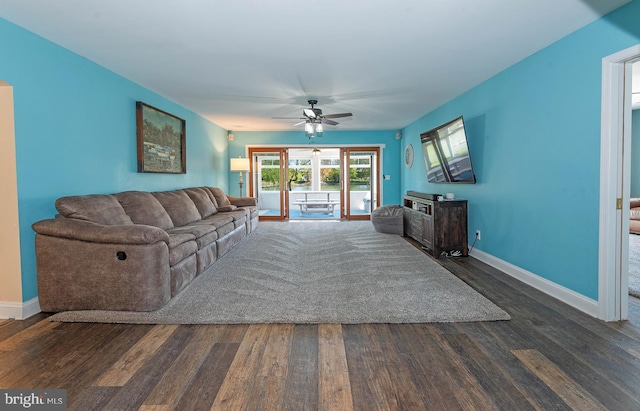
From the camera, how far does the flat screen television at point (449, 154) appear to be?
4492mm

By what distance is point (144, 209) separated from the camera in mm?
3906

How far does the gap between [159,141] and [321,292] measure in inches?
134

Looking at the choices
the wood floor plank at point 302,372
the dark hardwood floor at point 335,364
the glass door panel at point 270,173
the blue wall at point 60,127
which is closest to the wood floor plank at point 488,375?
the dark hardwood floor at point 335,364

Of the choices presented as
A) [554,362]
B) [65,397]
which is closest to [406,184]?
[554,362]

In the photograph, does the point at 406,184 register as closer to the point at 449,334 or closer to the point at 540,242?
the point at 540,242

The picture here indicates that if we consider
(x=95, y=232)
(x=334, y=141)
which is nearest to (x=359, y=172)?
(x=334, y=141)

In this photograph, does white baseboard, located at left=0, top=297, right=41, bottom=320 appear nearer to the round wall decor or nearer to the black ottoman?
the black ottoman

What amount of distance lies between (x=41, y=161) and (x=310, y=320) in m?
2.67

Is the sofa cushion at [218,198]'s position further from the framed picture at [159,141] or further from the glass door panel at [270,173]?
the glass door panel at [270,173]

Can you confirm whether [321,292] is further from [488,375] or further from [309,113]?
[309,113]

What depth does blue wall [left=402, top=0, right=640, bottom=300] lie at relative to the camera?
8.82ft

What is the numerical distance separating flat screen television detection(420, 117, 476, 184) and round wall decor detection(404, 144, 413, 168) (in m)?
1.86

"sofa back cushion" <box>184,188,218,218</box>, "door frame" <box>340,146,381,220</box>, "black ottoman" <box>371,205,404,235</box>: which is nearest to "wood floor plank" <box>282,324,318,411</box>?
"sofa back cushion" <box>184,188,218,218</box>

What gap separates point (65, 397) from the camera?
5.53 feet
